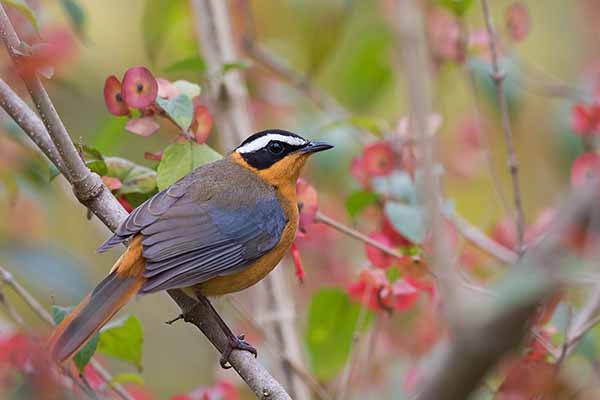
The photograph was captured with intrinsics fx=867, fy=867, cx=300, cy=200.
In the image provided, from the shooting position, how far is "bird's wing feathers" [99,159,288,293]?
9.14ft

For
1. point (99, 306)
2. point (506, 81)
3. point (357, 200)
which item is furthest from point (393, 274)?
point (506, 81)

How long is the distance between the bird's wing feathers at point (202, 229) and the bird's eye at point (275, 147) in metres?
0.15

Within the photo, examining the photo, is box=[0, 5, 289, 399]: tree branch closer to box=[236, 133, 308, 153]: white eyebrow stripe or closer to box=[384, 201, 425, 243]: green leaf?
box=[384, 201, 425, 243]: green leaf

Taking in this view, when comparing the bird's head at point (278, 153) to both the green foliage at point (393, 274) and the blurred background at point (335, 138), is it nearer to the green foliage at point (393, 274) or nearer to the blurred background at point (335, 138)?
the blurred background at point (335, 138)

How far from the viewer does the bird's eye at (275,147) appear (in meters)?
3.58

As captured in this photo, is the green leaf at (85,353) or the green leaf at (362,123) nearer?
the green leaf at (85,353)

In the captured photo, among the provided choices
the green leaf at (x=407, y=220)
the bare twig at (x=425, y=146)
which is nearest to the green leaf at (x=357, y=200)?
the green leaf at (x=407, y=220)

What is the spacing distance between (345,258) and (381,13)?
146 cm

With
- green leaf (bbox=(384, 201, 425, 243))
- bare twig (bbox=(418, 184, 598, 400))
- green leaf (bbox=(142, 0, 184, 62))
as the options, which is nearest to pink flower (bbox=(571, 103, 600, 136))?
green leaf (bbox=(384, 201, 425, 243))

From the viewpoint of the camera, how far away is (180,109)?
106 inches

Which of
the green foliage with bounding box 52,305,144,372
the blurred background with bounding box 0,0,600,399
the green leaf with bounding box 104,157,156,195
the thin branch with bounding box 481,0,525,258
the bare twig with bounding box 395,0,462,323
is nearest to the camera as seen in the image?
the bare twig with bounding box 395,0,462,323

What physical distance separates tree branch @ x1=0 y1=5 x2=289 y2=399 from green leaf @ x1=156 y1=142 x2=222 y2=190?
17cm

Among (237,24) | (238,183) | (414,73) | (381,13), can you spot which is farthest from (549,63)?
(414,73)

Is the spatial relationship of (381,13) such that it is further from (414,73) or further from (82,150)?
(414,73)
